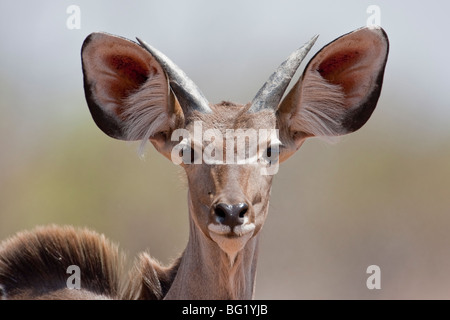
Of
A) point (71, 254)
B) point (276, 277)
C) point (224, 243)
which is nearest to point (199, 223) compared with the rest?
point (224, 243)

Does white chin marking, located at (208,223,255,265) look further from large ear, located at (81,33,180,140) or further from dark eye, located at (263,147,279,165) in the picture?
large ear, located at (81,33,180,140)

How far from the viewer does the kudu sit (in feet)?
A: 31.5

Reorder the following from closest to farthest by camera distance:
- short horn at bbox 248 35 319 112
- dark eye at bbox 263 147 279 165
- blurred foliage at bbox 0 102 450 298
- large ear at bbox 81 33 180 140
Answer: dark eye at bbox 263 147 279 165 < short horn at bbox 248 35 319 112 < large ear at bbox 81 33 180 140 < blurred foliage at bbox 0 102 450 298

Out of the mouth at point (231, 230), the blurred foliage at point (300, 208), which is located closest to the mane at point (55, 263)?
the mouth at point (231, 230)

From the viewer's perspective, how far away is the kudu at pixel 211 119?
31.5 ft

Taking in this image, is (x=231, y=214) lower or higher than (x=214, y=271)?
higher

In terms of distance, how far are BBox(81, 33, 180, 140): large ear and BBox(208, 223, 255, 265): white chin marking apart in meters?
1.67

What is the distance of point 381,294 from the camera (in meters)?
32.0

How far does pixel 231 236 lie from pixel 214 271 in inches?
28.3

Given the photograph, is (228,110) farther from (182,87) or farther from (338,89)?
(338,89)

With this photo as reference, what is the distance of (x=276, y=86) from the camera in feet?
33.6

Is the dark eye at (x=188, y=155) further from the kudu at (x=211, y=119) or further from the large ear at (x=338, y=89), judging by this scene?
the large ear at (x=338, y=89)

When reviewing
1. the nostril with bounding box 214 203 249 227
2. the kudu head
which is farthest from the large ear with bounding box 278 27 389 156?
the nostril with bounding box 214 203 249 227

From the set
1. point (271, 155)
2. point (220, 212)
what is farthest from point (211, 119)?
point (220, 212)
